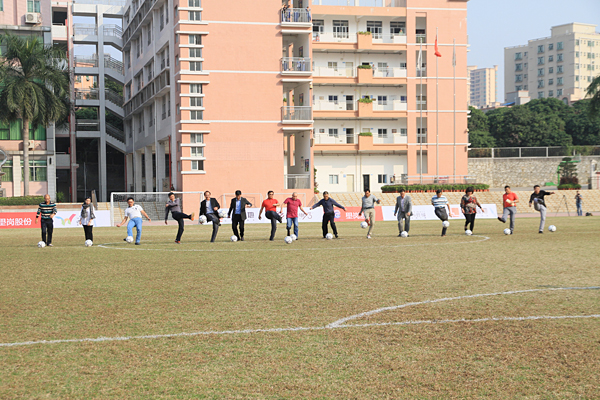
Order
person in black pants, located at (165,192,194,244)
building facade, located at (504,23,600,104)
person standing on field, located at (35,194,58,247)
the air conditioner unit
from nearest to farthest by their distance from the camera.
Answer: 1. person standing on field, located at (35,194,58,247)
2. person in black pants, located at (165,192,194,244)
3. the air conditioner unit
4. building facade, located at (504,23,600,104)

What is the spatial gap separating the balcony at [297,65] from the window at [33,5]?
24.5 meters

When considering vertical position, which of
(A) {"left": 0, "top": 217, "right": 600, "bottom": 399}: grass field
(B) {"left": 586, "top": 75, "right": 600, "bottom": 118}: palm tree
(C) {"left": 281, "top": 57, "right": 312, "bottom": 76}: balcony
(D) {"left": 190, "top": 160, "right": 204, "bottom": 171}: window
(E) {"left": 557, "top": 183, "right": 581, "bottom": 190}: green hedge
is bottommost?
(A) {"left": 0, "top": 217, "right": 600, "bottom": 399}: grass field

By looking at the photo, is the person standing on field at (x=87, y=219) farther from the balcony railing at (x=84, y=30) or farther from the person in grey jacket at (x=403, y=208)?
the balcony railing at (x=84, y=30)

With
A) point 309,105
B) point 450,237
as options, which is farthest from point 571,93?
point 450,237

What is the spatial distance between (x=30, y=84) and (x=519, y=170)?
5317cm

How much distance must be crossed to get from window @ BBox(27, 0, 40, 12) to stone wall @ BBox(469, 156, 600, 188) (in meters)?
48.6

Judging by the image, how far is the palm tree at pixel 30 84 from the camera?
51125 mm

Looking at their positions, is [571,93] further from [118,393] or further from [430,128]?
[118,393]

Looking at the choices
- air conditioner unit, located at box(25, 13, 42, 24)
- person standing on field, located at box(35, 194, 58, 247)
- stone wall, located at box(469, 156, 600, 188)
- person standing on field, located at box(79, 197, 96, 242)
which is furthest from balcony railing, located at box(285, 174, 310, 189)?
stone wall, located at box(469, 156, 600, 188)

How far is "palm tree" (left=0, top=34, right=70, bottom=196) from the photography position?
51.1 metres

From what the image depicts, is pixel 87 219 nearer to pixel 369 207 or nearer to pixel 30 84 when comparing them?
pixel 369 207

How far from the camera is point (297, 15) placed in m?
51.8

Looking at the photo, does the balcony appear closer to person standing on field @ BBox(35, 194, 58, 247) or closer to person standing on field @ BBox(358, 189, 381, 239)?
person standing on field @ BBox(358, 189, 381, 239)

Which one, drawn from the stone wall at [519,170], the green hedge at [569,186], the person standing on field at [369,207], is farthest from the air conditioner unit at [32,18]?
the green hedge at [569,186]
